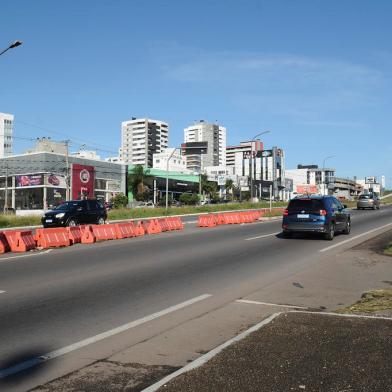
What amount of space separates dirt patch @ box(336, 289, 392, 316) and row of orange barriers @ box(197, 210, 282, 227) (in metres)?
21.2

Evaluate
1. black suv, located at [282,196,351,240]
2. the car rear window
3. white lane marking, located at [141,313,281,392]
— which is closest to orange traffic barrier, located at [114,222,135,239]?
black suv, located at [282,196,351,240]

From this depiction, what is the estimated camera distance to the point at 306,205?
1925cm

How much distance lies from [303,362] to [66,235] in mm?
14358

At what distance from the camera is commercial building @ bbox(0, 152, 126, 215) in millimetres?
64125

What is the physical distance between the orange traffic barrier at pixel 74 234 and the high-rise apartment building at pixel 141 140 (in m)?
174

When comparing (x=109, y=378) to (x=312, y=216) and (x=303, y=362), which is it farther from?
(x=312, y=216)

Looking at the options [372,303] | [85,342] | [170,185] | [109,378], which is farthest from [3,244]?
[170,185]

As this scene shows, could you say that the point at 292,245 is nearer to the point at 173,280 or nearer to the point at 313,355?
the point at 173,280

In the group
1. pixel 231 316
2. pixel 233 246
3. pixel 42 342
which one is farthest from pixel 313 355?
pixel 233 246

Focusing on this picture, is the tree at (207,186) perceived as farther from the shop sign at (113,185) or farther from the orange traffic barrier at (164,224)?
the orange traffic barrier at (164,224)

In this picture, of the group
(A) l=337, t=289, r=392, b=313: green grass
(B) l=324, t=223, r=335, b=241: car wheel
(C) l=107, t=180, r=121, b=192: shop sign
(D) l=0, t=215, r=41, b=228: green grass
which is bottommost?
(D) l=0, t=215, r=41, b=228: green grass

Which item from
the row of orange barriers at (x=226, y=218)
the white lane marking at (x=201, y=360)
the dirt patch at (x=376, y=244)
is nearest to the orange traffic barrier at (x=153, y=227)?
the row of orange barriers at (x=226, y=218)

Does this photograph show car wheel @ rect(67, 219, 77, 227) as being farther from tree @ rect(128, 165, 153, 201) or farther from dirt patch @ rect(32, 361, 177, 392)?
tree @ rect(128, 165, 153, 201)

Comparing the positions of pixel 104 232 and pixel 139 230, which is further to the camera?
pixel 139 230
